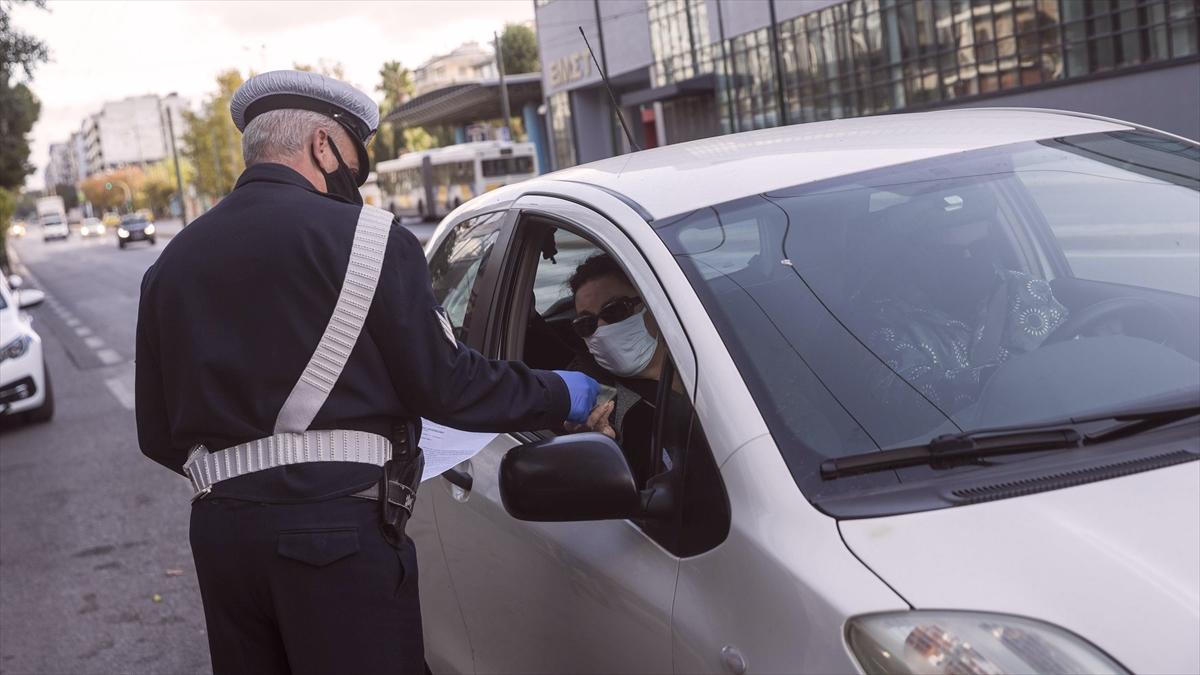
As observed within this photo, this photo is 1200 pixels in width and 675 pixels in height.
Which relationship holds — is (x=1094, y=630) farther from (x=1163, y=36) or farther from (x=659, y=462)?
(x=1163, y=36)

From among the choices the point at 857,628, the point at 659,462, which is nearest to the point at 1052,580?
the point at 857,628

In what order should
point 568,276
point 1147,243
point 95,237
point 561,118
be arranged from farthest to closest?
point 95,237
point 561,118
point 568,276
point 1147,243

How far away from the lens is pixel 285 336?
2342mm

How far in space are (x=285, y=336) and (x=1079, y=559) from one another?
139 centimetres

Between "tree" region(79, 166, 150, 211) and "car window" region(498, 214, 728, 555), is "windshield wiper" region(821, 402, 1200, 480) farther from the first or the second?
"tree" region(79, 166, 150, 211)

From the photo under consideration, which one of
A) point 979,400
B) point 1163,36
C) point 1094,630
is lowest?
point 1094,630

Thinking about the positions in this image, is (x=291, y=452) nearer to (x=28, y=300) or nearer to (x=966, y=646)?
(x=966, y=646)

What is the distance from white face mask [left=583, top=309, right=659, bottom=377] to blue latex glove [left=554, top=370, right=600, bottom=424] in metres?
0.22

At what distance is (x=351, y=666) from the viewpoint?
2.38 m

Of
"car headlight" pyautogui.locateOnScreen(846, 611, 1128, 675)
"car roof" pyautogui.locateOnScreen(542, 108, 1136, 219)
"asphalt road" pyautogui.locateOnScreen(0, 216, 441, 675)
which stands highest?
"car roof" pyautogui.locateOnScreen(542, 108, 1136, 219)

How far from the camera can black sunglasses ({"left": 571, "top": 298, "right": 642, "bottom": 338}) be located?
3.08 metres

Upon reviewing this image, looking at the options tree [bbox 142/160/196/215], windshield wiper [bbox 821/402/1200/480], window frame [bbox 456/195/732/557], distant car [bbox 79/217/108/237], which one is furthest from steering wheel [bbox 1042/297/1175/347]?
tree [bbox 142/160/196/215]

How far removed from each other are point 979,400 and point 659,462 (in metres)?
0.60

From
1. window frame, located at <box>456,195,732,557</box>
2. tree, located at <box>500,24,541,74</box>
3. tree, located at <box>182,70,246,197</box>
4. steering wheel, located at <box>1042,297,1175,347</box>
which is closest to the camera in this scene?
window frame, located at <box>456,195,732,557</box>
